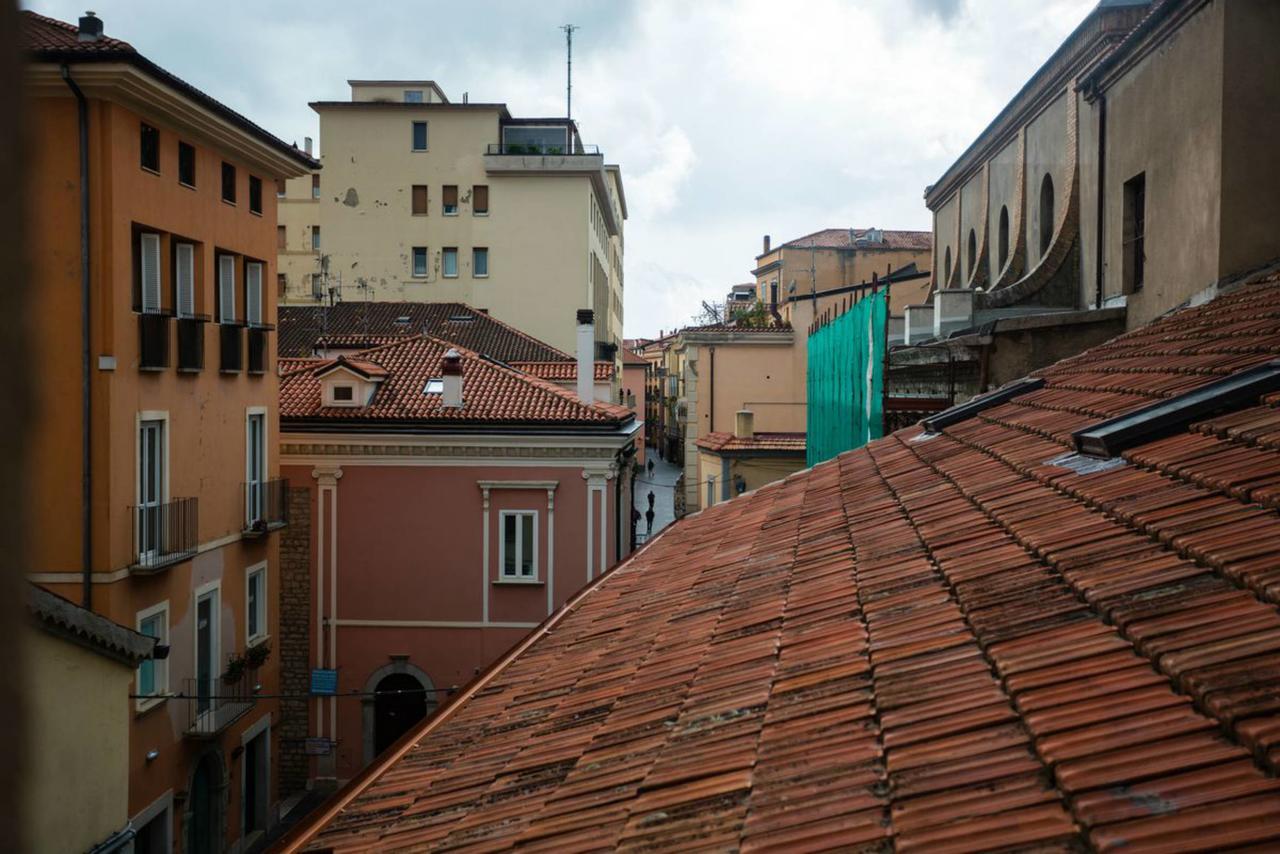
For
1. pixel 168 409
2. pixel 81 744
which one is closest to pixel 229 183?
pixel 168 409

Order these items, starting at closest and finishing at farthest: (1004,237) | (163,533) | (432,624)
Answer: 1. (163,533)
2. (1004,237)
3. (432,624)

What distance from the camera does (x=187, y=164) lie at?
18562mm

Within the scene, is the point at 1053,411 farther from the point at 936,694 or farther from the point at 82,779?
the point at 82,779

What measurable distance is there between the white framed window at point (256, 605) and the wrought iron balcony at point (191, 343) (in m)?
4.35

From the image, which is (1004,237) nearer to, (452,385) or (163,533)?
(452,385)

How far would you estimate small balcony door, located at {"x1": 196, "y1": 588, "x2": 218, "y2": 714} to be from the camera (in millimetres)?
19031

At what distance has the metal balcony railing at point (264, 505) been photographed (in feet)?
68.8

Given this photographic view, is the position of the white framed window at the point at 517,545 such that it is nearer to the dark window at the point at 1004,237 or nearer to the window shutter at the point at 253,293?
the window shutter at the point at 253,293

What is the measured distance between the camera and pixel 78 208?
16.0m

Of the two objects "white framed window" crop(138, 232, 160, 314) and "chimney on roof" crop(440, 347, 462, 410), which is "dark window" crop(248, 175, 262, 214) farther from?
"chimney on roof" crop(440, 347, 462, 410)

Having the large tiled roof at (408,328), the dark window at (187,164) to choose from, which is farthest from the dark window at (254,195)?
the large tiled roof at (408,328)

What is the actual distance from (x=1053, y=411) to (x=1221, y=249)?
129 inches

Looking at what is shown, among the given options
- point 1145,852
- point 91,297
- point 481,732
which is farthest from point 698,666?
point 91,297

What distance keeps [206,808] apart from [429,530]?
643 centimetres
